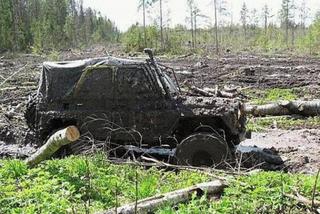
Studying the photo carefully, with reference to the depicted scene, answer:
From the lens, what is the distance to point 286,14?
72.1m

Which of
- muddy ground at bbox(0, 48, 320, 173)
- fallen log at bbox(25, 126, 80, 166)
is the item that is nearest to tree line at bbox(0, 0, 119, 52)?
muddy ground at bbox(0, 48, 320, 173)

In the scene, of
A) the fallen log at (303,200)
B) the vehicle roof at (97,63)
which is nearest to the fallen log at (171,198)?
the fallen log at (303,200)

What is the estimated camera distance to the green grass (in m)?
5.66

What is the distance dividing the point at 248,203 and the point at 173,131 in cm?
397

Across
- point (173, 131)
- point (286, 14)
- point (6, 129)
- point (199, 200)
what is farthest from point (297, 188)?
point (286, 14)

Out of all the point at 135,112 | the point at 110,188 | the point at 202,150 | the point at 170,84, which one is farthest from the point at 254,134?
the point at 110,188

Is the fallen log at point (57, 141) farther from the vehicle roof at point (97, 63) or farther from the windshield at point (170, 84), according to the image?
the windshield at point (170, 84)

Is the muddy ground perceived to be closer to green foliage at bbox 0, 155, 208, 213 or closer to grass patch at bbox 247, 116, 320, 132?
grass patch at bbox 247, 116, 320, 132

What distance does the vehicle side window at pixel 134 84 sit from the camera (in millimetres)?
9555

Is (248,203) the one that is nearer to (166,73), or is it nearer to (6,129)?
(166,73)

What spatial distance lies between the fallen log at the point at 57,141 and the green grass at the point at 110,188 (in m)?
0.16

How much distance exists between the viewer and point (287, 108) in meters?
15.3

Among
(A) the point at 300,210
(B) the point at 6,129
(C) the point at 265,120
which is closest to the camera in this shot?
(A) the point at 300,210

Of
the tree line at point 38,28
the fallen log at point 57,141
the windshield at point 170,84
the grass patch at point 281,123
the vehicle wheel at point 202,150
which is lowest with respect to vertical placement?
the grass patch at point 281,123
